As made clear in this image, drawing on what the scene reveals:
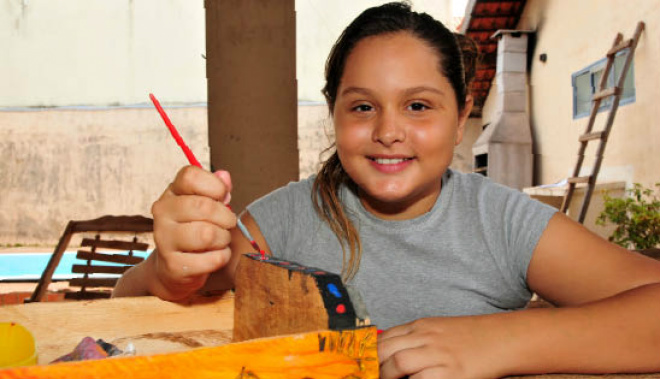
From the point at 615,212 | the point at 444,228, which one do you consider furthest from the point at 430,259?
the point at 615,212

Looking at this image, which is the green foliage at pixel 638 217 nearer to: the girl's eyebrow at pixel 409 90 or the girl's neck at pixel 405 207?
the girl's neck at pixel 405 207

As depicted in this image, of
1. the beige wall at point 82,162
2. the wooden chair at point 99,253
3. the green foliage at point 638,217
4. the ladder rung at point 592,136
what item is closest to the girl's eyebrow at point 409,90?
the wooden chair at point 99,253

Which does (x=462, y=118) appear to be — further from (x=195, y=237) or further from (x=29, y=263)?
(x=29, y=263)

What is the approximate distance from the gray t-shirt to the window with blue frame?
5.37 m

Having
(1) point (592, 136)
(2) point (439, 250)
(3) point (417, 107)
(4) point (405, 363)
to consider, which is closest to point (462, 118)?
(3) point (417, 107)

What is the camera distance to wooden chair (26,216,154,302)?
260 centimetres

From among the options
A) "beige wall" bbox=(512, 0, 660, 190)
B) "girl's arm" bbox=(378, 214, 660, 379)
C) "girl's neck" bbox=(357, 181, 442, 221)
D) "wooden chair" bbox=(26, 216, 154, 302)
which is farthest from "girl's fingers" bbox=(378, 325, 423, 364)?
"beige wall" bbox=(512, 0, 660, 190)

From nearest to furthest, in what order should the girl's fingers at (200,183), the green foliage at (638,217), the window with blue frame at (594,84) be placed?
1. the girl's fingers at (200,183)
2. the green foliage at (638,217)
3. the window with blue frame at (594,84)

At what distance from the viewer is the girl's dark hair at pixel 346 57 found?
1.26 m

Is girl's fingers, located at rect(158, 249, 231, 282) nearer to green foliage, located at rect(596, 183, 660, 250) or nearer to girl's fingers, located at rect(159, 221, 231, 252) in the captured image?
girl's fingers, located at rect(159, 221, 231, 252)

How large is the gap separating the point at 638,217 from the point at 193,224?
198 inches

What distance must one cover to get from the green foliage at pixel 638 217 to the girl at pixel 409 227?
4.19m

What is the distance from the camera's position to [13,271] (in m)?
10.2

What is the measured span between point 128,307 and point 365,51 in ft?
2.40
